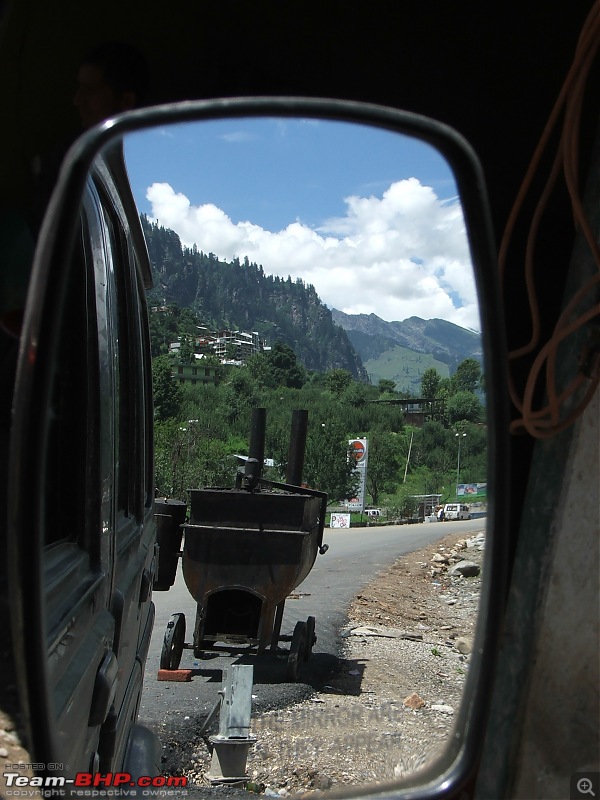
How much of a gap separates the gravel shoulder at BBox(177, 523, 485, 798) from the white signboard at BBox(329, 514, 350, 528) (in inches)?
11.5

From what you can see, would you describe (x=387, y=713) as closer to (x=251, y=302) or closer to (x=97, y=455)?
(x=97, y=455)

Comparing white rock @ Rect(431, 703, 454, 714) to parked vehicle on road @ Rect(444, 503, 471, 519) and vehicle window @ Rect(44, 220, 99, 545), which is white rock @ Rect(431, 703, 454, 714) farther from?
vehicle window @ Rect(44, 220, 99, 545)

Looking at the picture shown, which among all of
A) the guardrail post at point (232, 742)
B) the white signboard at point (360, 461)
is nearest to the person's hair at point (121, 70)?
the white signboard at point (360, 461)

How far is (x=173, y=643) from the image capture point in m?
Result: 5.15

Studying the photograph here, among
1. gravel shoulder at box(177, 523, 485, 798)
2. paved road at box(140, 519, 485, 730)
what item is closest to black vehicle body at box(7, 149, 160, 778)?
gravel shoulder at box(177, 523, 485, 798)

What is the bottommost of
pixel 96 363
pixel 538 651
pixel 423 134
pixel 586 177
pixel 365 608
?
pixel 365 608

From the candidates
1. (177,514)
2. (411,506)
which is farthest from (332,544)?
(411,506)

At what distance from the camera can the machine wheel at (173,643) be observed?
4.48m

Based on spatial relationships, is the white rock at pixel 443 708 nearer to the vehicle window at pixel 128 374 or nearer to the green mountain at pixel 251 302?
the green mountain at pixel 251 302

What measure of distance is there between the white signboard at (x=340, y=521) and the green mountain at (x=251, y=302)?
1.11m

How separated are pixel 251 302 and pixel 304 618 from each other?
17.8 ft

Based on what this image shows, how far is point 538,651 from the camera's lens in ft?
7.68

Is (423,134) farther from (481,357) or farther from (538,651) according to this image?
(538,651)

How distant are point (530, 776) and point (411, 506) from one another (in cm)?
95
